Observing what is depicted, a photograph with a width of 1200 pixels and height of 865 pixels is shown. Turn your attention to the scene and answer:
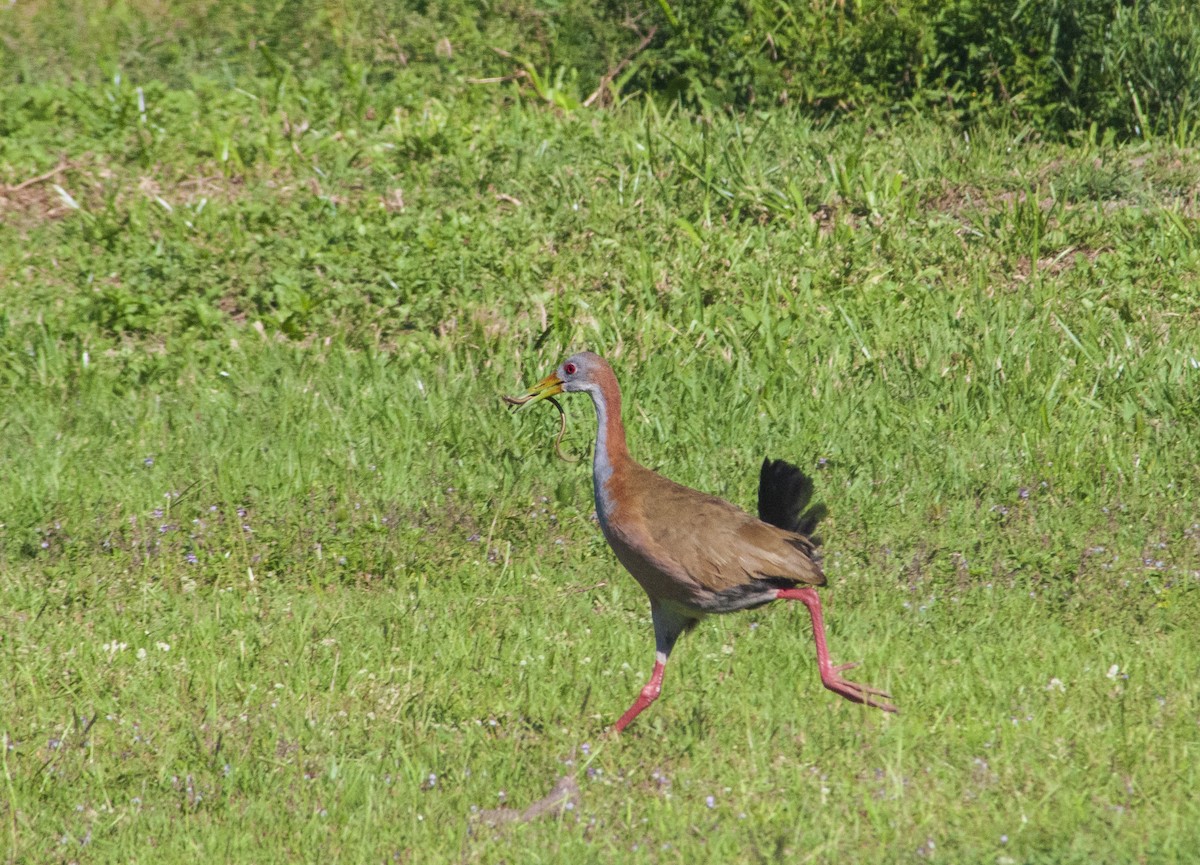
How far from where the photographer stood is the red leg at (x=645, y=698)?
535 cm

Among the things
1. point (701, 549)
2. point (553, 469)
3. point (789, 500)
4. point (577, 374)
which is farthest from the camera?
point (553, 469)

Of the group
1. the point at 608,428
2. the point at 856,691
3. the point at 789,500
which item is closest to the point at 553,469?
the point at 608,428

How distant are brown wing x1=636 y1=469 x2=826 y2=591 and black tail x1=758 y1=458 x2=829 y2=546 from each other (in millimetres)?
207

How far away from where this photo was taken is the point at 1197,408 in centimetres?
763

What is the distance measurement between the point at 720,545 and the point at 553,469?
235cm

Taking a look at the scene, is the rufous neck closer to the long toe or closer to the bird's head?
the bird's head

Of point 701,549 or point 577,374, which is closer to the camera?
point 701,549

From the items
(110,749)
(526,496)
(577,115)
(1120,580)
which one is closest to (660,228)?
(577,115)

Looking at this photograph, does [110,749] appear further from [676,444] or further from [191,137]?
[191,137]

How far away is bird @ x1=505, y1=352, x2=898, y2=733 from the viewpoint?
5355mm

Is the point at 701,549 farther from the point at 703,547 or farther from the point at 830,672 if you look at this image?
the point at 830,672

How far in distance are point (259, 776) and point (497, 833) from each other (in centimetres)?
87

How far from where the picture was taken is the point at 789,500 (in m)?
5.77

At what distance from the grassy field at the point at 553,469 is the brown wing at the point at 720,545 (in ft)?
1.54
